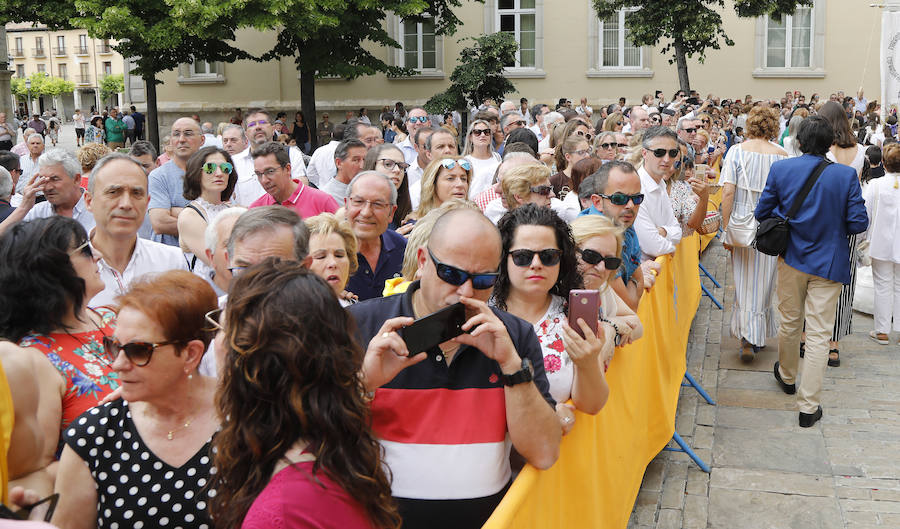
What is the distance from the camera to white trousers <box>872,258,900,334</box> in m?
8.46

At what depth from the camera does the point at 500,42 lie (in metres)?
23.4

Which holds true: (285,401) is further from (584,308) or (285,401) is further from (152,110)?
(152,110)

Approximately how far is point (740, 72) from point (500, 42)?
11.7m

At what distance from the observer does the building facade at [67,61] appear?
10100 cm

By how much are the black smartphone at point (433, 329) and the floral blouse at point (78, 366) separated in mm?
1036

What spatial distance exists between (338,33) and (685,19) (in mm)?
9135

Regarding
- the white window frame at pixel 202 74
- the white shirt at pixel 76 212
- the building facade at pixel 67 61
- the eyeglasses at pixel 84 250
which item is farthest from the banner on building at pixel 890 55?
the building facade at pixel 67 61

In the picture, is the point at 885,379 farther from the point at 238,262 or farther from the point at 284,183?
the point at 238,262

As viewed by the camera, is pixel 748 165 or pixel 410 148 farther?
pixel 410 148

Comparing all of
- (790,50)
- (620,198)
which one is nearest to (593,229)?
(620,198)

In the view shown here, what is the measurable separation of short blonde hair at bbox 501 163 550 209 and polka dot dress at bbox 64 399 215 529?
3.26 metres

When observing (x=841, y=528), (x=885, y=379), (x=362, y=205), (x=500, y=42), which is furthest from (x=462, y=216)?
(x=500, y=42)

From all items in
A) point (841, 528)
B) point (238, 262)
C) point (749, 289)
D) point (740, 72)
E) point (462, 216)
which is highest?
point (740, 72)

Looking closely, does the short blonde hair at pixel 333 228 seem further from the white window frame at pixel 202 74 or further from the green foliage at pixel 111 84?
the green foliage at pixel 111 84
